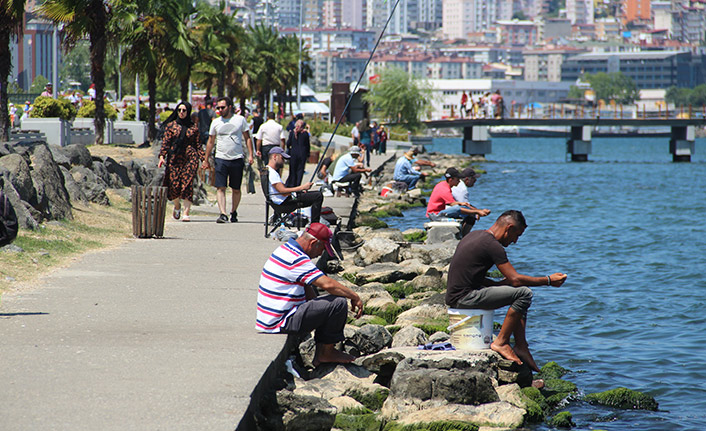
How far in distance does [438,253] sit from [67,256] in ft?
21.0

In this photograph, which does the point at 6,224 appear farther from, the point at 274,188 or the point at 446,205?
the point at 446,205

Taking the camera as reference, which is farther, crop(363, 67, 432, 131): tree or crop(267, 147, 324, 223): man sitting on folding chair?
crop(363, 67, 432, 131): tree

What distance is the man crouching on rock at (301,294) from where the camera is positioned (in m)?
7.03

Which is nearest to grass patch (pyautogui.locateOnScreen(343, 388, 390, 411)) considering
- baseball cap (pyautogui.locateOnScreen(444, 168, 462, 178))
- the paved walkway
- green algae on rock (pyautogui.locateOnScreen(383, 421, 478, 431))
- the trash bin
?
green algae on rock (pyautogui.locateOnScreen(383, 421, 478, 431))

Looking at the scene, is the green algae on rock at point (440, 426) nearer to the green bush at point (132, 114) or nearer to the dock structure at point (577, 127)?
the green bush at point (132, 114)

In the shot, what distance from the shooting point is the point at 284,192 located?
12.5 m

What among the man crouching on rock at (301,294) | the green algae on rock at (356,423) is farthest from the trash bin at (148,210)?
the green algae on rock at (356,423)

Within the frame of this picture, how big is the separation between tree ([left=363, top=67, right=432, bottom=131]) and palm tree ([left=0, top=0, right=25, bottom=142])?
54.4 m

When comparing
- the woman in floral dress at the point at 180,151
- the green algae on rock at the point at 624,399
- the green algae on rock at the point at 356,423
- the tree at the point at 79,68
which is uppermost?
the tree at the point at 79,68

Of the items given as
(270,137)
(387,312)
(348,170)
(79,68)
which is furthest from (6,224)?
(79,68)

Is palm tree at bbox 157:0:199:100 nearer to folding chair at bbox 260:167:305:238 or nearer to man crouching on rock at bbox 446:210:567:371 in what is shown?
folding chair at bbox 260:167:305:238

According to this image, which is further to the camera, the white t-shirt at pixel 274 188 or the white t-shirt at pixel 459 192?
the white t-shirt at pixel 459 192

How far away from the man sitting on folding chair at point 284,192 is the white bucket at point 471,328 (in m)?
4.98

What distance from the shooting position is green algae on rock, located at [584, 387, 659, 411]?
27.5 feet
